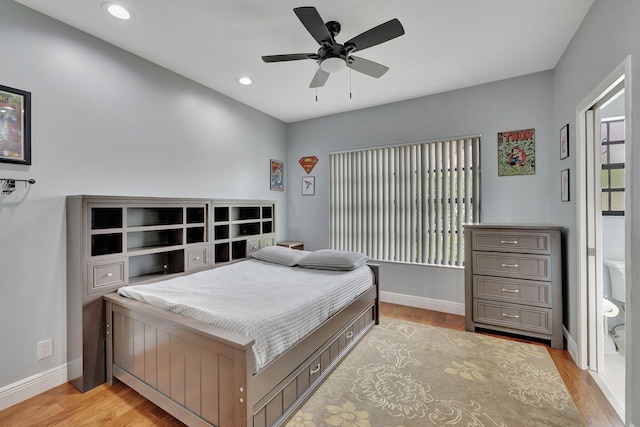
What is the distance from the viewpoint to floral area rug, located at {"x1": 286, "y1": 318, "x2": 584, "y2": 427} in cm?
173

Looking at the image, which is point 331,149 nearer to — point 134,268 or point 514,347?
point 134,268

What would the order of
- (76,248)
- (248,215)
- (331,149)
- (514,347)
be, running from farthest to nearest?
(331,149), (248,215), (514,347), (76,248)

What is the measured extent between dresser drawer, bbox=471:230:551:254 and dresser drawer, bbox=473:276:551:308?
0.99ft

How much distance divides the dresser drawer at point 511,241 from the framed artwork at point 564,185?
375mm

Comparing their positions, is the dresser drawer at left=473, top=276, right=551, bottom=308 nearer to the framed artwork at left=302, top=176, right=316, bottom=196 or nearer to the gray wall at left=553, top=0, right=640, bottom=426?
the gray wall at left=553, top=0, right=640, bottom=426

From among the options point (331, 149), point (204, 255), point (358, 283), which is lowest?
point (358, 283)

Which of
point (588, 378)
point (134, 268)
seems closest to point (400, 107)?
point (588, 378)

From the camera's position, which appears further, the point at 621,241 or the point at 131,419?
the point at 621,241

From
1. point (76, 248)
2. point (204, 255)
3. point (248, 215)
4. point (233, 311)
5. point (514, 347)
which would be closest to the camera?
point (233, 311)

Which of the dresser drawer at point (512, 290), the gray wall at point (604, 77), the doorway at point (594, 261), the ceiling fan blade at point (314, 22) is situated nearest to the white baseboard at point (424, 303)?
the dresser drawer at point (512, 290)

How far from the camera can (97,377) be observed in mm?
2117

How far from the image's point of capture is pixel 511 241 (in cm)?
278

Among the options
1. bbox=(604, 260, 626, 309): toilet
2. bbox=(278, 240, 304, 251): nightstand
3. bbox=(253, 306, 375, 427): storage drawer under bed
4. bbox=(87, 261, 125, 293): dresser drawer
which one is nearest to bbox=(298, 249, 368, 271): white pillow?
bbox=(253, 306, 375, 427): storage drawer under bed

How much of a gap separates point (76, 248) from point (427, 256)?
357 cm
